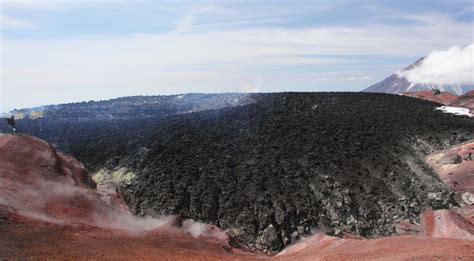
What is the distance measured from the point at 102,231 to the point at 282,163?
989 inches

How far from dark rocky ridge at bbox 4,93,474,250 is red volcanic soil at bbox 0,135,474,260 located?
3.16 meters

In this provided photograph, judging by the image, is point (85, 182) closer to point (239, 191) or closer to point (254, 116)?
point (239, 191)

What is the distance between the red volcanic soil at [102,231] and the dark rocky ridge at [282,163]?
3159 mm

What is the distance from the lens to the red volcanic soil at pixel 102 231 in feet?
76.5

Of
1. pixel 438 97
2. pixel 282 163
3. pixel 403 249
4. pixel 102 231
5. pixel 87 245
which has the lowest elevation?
pixel 102 231

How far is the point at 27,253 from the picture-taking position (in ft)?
74.8

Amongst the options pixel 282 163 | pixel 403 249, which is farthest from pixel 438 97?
pixel 403 249

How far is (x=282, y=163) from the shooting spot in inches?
1949

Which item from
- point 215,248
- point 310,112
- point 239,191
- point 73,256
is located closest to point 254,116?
point 310,112

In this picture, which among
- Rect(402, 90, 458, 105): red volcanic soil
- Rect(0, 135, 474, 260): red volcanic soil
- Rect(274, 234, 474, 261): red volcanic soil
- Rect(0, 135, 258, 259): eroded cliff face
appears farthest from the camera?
Rect(402, 90, 458, 105): red volcanic soil

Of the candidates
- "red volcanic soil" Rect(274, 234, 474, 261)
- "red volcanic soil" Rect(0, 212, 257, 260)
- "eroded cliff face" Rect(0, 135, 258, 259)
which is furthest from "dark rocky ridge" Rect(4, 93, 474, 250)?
"red volcanic soil" Rect(274, 234, 474, 261)

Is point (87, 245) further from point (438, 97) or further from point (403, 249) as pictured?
point (438, 97)

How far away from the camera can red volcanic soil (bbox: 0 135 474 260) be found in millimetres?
23328

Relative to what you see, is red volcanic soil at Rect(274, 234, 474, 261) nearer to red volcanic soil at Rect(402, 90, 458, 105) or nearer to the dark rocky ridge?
the dark rocky ridge
